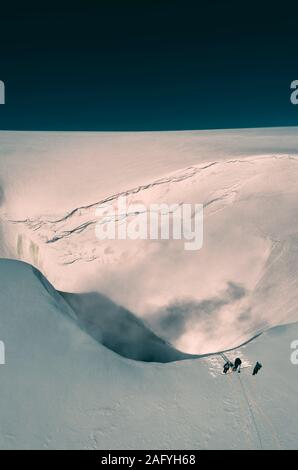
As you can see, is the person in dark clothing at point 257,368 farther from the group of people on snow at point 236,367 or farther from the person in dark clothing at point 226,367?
the person in dark clothing at point 226,367

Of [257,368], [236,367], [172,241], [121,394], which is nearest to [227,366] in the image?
[236,367]

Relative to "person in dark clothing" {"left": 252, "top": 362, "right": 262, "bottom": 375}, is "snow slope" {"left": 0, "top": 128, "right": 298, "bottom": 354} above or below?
above

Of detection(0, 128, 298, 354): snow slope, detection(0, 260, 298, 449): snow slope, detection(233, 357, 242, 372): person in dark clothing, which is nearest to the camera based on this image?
detection(0, 260, 298, 449): snow slope

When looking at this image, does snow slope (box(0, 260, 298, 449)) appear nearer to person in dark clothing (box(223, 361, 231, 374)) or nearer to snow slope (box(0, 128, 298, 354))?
person in dark clothing (box(223, 361, 231, 374))

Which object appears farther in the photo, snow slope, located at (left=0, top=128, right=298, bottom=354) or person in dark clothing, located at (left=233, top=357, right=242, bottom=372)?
person in dark clothing, located at (left=233, top=357, right=242, bottom=372)

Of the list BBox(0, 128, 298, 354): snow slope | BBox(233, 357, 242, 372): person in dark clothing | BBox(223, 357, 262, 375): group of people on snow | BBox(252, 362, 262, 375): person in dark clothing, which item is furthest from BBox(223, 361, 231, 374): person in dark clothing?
BBox(0, 128, 298, 354): snow slope

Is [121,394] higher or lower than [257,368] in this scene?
lower

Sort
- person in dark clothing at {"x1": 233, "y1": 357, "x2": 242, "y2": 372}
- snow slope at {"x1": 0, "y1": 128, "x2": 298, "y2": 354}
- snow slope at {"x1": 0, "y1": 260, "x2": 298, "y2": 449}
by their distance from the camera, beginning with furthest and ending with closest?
person in dark clothing at {"x1": 233, "y1": 357, "x2": 242, "y2": 372} → snow slope at {"x1": 0, "y1": 128, "x2": 298, "y2": 354} → snow slope at {"x1": 0, "y1": 260, "x2": 298, "y2": 449}

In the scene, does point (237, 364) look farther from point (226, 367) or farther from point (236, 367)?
point (226, 367)
